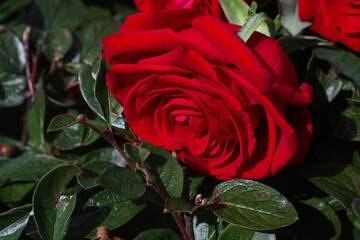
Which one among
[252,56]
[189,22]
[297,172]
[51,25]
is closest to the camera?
[252,56]

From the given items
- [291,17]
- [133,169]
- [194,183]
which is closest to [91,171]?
[133,169]

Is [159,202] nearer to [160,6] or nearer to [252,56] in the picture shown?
[252,56]

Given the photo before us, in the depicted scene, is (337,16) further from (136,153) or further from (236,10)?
(136,153)

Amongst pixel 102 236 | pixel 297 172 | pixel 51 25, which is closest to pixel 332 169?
pixel 297 172

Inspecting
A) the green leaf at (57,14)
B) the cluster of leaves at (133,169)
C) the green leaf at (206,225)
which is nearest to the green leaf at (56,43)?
the cluster of leaves at (133,169)

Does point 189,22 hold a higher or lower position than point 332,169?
higher

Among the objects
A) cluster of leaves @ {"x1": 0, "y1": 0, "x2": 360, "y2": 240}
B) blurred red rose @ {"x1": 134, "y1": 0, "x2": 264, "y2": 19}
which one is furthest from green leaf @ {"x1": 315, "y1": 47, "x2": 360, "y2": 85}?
blurred red rose @ {"x1": 134, "y1": 0, "x2": 264, "y2": 19}

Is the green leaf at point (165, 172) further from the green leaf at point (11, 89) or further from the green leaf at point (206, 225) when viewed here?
the green leaf at point (11, 89)
